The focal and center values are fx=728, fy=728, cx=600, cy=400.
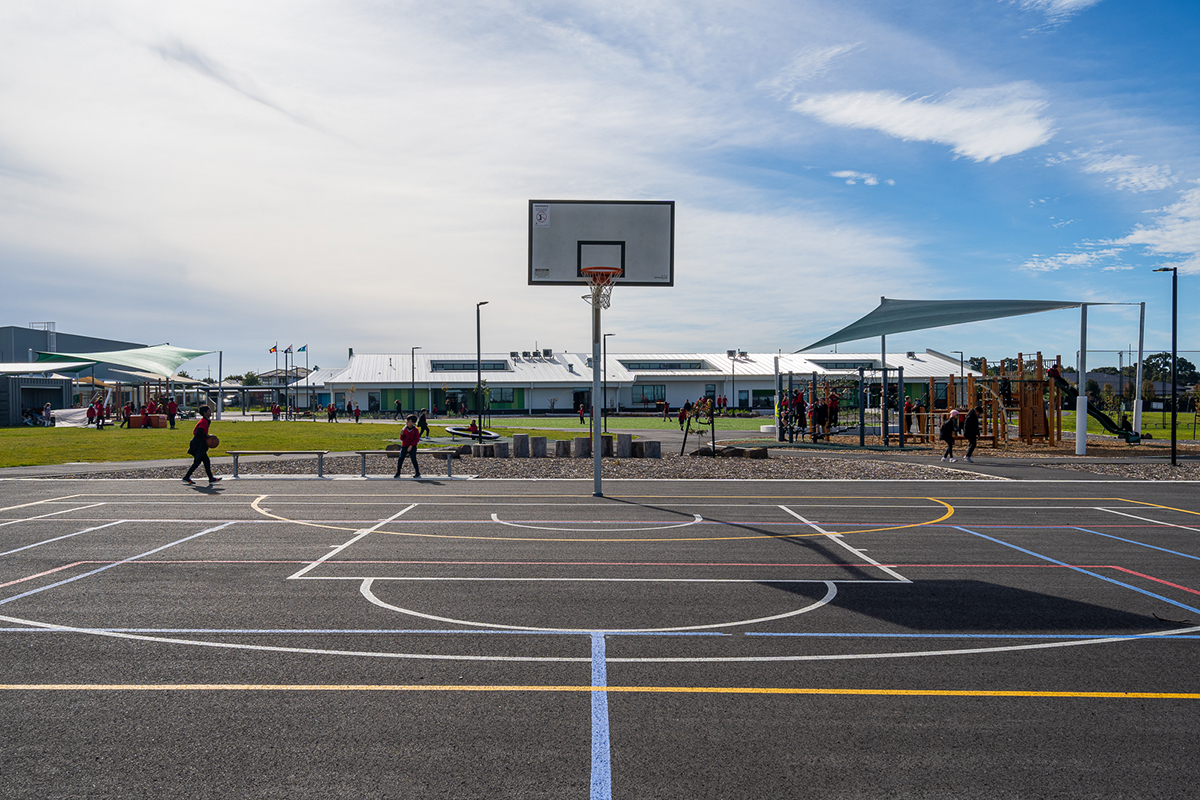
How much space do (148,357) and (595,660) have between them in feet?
198

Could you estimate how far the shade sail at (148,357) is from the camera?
51.1 meters

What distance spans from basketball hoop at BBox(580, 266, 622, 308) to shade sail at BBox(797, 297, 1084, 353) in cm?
1532

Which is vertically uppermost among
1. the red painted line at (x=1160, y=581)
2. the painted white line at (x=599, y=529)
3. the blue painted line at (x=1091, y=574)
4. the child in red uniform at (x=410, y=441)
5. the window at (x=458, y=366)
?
the window at (x=458, y=366)

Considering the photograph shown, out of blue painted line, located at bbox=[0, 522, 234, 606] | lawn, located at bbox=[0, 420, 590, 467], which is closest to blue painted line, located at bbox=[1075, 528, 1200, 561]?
blue painted line, located at bbox=[0, 522, 234, 606]

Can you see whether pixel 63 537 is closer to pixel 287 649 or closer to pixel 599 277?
pixel 287 649

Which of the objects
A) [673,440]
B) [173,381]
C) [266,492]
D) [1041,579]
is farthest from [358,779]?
[173,381]

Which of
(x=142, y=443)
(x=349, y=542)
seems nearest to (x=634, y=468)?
(x=349, y=542)

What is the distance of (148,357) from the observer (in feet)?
182

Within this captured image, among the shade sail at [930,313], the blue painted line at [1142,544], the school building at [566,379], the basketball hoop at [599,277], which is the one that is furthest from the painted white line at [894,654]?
the school building at [566,379]

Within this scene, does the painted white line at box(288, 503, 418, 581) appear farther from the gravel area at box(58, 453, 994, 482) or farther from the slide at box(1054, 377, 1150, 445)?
the slide at box(1054, 377, 1150, 445)

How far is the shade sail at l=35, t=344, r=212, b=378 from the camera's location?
168 feet

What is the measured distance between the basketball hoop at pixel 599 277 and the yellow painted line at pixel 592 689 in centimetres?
1262

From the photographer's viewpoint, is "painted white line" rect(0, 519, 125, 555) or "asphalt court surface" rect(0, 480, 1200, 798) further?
"painted white line" rect(0, 519, 125, 555)

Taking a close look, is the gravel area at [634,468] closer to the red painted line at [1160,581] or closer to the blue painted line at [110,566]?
the blue painted line at [110,566]
